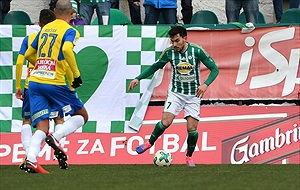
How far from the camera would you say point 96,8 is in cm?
1441

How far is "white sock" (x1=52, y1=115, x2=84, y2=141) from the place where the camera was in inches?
393

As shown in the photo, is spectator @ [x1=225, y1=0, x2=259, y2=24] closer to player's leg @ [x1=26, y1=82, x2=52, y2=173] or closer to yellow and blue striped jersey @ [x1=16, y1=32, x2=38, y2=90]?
yellow and blue striped jersey @ [x1=16, y1=32, x2=38, y2=90]

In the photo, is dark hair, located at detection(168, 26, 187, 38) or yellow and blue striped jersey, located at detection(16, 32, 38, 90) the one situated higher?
dark hair, located at detection(168, 26, 187, 38)

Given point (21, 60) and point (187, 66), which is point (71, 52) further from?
point (187, 66)

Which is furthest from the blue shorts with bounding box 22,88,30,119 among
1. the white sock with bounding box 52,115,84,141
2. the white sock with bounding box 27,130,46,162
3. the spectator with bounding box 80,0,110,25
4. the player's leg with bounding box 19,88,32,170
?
the spectator with bounding box 80,0,110,25

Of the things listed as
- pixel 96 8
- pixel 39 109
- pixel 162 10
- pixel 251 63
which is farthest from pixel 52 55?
pixel 162 10

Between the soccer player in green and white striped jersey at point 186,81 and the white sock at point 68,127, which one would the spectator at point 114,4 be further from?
the white sock at point 68,127

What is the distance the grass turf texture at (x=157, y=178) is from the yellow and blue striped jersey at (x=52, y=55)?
1056 millimetres

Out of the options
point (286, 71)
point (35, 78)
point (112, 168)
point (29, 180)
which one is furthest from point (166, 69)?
point (29, 180)

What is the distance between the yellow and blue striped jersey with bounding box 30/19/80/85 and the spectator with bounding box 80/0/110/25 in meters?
4.31

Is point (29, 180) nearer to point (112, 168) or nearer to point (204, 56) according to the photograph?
point (112, 168)

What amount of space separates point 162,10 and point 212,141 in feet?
8.36

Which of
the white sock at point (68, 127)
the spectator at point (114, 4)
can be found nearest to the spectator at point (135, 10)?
the spectator at point (114, 4)

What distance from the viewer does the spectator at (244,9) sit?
47.3 feet
